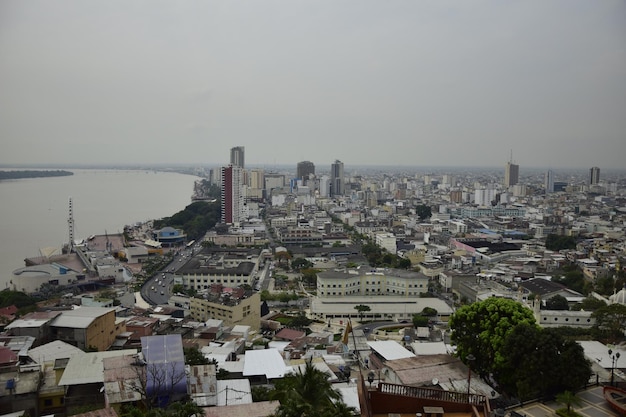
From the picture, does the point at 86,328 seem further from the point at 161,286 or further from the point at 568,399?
the point at 161,286

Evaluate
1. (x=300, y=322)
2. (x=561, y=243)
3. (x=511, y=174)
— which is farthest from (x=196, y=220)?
(x=511, y=174)

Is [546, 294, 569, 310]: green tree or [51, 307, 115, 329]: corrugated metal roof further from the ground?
[51, 307, 115, 329]: corrugated metal roof

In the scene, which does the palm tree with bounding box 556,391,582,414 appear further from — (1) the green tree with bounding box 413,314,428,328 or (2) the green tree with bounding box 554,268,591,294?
(2) the green tree with bounding box 554,268,591,294

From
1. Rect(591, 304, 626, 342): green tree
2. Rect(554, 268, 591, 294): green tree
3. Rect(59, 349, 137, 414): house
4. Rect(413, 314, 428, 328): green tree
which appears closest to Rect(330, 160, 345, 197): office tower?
Rect(554, 268, 591, 294): green tree

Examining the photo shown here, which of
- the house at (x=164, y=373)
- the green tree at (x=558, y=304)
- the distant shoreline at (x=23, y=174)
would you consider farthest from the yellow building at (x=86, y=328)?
the distant shoreline at (x=23, y=174)

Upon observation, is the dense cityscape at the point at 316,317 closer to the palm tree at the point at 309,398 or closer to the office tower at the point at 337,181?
the palm tree at the point at 309,398
